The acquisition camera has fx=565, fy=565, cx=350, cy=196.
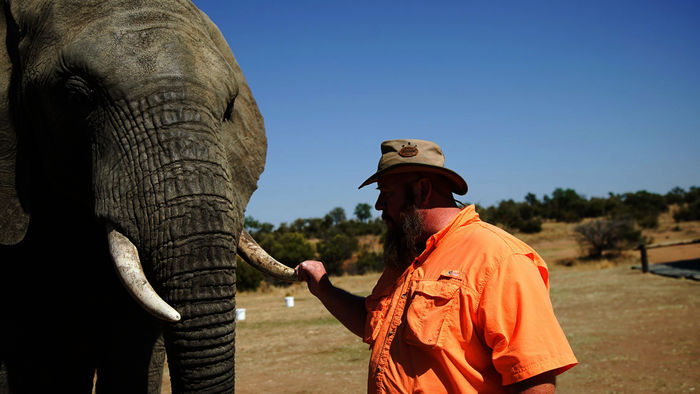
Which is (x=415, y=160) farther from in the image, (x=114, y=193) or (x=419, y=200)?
(x=114, y=193)

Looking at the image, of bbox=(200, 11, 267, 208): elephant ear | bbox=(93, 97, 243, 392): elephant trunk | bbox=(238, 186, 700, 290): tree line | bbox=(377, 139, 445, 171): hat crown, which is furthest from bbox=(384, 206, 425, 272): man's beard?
bbox=(238, 186, 700, 290): tree line

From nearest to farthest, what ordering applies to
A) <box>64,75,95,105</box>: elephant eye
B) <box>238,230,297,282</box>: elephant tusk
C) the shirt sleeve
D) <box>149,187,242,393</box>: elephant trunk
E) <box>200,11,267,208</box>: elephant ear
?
the shirt sleeve, <box>149,187,242,393</box>: elephant trunk, <box>64,75,95,105</box>: elephant eye, <box>238,230,297,282</box>: elephant tusk, <box>200,11,267,208</box>: elephant ear

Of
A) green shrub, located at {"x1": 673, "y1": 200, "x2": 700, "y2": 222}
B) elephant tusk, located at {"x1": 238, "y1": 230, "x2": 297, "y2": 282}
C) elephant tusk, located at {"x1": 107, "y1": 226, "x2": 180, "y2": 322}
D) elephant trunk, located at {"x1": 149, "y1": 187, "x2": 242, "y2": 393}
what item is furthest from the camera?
green shrub, located at {"x1": 673, "y1": 200, "x2": 700, "y2": 222}

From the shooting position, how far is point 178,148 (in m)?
2.59

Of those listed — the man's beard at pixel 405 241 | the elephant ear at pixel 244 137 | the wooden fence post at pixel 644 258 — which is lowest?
the wooden fence post at pixel 644 258

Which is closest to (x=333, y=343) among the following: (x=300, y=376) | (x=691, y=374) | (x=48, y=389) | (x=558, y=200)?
(x=300, y=376)

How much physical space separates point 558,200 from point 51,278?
54007 mm

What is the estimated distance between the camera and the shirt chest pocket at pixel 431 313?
2.11 meters

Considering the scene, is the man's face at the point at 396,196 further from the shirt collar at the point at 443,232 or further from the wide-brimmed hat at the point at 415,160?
the shirt collar at the point at 443,232

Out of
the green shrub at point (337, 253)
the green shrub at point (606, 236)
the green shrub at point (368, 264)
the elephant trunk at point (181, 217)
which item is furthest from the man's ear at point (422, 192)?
the green shrub at point (606, 236)

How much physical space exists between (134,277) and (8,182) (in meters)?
1.34

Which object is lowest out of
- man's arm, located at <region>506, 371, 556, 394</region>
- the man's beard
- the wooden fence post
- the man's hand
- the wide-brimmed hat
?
the wooden fence post

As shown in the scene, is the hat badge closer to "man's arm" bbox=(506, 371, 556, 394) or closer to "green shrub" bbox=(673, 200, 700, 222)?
"man's arm" bbox=(506, 371, 556, 394)

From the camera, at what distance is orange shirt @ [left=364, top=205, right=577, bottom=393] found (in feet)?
6.46
